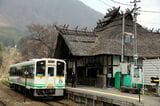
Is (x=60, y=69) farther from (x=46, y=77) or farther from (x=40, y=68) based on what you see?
(x=40, y=68)

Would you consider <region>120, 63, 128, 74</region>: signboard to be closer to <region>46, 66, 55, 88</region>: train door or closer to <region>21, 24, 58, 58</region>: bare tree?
<region>46, 66, 55, 88</region>: train door

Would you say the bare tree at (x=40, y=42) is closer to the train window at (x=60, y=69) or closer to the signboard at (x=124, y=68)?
the train window at (x=60, y=69)

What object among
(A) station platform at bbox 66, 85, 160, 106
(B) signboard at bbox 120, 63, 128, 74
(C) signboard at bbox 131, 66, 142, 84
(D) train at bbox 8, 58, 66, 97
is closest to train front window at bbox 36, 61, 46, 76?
(D) train at bbox 8, 58, 66, 97

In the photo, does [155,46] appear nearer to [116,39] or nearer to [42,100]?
[116,39]

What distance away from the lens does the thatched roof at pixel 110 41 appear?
28.0 metres

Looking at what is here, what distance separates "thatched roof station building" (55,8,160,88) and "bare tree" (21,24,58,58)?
1504cm

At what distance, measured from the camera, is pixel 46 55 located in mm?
51438

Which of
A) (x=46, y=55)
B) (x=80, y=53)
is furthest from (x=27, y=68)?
(x=46, y=55)

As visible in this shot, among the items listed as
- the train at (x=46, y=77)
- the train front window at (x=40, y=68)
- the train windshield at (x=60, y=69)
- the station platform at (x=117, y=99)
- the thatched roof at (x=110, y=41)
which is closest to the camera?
the station platform at (x=117, y=99)

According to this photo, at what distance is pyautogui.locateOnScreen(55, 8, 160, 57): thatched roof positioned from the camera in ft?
91.7

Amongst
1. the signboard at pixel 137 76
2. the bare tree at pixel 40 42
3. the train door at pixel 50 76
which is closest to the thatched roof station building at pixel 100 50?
the train door at pixel 50 76

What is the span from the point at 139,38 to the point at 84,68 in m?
6.46

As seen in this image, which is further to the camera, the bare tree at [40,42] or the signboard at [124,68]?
the bare tree at [40,42]

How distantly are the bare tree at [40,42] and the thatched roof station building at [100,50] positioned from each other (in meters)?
15.0
